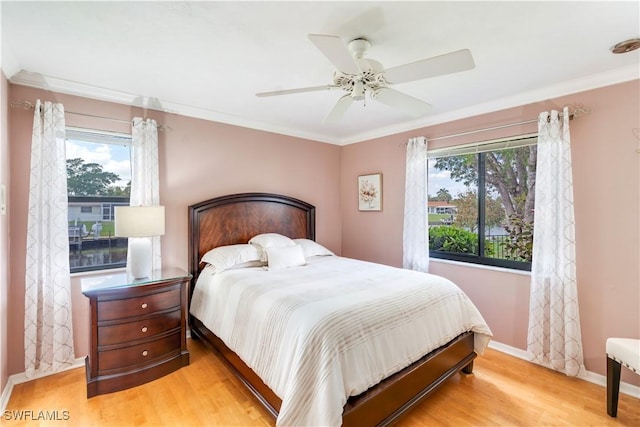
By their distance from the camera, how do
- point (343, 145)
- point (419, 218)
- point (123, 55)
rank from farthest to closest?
point (343, 145)
point (419, 218)
point (123, 55)

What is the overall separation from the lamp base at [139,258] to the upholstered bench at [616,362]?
145 inches

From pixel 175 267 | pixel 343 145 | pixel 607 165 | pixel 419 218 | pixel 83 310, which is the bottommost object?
pixel 83 310

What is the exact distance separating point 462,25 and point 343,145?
121 inches

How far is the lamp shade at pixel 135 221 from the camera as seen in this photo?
246 centimetres

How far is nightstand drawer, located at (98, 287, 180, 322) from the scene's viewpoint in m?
2.32

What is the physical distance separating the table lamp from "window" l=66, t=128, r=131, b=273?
0.50m

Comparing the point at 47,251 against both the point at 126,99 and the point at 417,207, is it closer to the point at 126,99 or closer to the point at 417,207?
the point at 126,99

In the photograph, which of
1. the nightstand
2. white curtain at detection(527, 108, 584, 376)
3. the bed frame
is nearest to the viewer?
the bed frame

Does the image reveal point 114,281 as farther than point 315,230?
No

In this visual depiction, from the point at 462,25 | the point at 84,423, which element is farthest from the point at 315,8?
the point at 84,423

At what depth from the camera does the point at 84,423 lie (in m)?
1.99

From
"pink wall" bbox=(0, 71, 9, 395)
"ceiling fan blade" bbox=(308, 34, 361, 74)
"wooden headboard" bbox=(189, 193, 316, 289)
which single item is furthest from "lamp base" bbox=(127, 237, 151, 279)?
"ceiling fan blade" bbox=(308, 34, 361, 74)

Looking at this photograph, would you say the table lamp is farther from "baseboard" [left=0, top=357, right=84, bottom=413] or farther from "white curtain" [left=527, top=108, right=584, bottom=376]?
"white curtain" [left=527, top=108, right=584, bottom=376]

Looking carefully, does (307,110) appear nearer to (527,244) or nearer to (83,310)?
(527,244)
